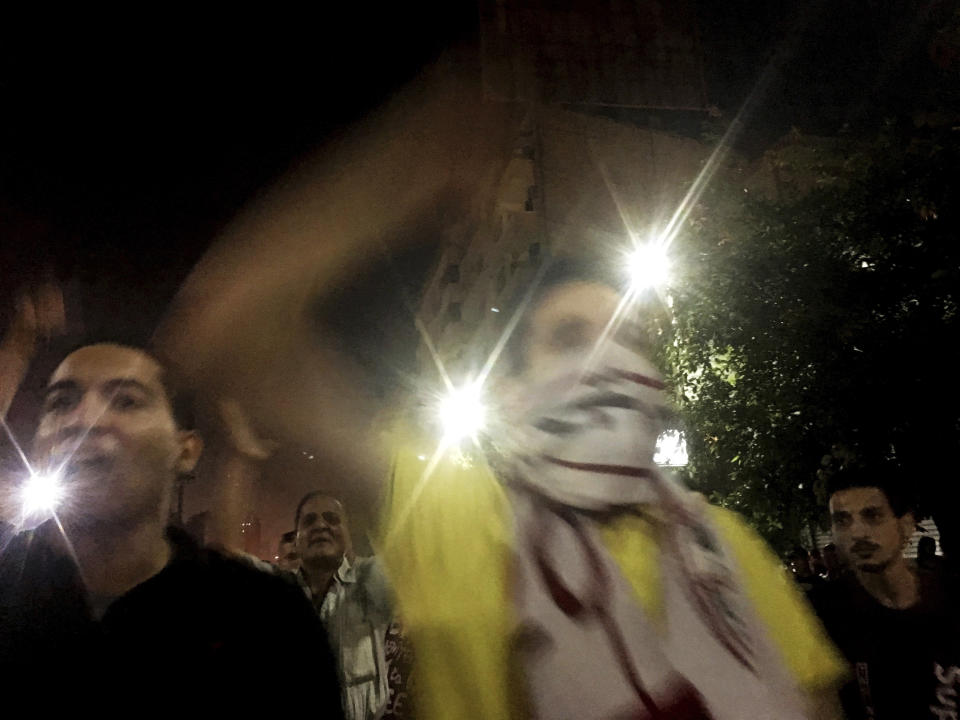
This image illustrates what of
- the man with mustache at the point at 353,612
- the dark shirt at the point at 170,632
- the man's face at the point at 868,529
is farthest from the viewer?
the man's face at the point at 868,529

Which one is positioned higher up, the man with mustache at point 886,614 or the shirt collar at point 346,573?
the shirt collar at point 346,573

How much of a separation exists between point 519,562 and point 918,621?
1.54 meters

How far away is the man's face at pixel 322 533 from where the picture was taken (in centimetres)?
197

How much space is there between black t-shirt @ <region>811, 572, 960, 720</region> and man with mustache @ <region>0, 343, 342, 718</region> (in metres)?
1.65

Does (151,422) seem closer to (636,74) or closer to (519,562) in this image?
(519,562)

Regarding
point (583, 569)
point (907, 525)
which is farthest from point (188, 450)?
point (907, 525)

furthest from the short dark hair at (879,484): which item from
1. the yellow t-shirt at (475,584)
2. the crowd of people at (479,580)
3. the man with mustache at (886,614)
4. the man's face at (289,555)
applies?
the man's face at (289,555)

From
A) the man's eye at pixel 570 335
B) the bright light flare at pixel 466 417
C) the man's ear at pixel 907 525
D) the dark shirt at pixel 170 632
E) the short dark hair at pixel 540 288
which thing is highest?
the short dark hair at pixel 540 288

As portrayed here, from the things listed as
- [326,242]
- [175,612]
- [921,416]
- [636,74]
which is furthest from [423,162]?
[175,612]

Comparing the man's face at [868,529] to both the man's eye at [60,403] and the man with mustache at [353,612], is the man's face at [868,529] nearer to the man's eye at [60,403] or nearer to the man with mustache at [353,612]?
the man with mustache at [353,612]

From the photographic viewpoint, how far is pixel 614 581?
177 centimetres

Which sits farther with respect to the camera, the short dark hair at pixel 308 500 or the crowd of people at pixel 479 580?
the short dark hair at pixel 308 500

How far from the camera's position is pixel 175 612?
1.45 metres

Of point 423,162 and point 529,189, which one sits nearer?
point 423,162
